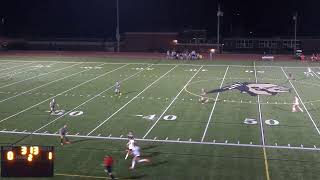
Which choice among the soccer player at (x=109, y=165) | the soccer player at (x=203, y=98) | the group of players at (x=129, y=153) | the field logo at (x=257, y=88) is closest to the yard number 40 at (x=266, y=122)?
the soccer player at (x=203, y=98)

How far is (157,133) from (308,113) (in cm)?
975

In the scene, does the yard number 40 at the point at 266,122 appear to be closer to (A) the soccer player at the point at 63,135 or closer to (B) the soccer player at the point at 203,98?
(B) the soccer player at the point at 203,98

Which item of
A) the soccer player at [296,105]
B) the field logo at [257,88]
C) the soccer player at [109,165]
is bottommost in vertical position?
the soccer player at [109,165]

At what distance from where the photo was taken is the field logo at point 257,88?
3472 cm

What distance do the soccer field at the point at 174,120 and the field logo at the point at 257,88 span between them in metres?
0.07

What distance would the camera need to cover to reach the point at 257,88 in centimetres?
3625
